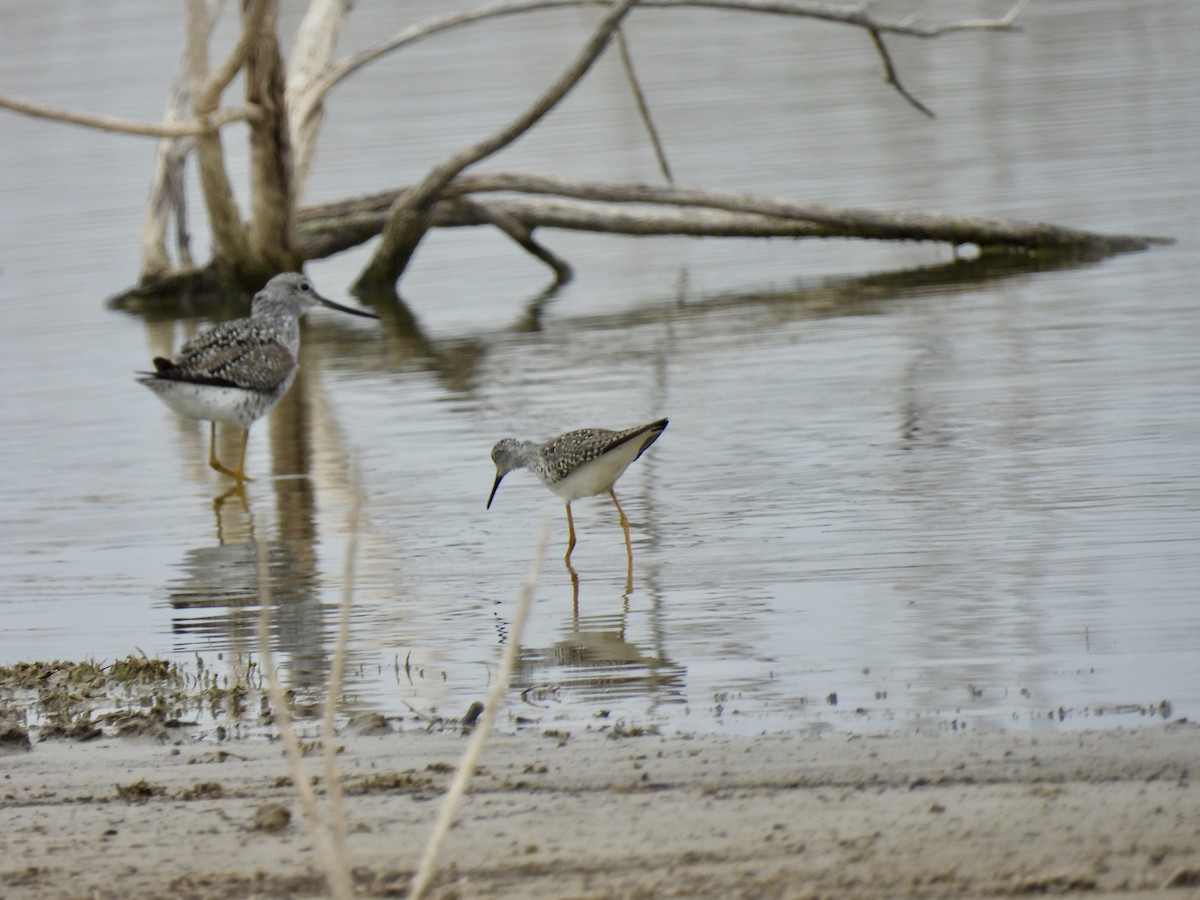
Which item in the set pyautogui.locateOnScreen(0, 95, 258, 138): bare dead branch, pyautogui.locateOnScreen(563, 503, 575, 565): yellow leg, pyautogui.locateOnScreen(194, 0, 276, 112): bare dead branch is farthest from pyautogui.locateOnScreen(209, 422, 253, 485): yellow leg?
pyautogui.locateOnScreen(194, 0, 276, 112): bare dead branch

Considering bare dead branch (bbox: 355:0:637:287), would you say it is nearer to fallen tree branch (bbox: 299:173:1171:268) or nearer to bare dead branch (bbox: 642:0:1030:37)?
fallen tree branch (bbox: 299:173:1171:268)

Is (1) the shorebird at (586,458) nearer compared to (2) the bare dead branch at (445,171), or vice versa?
(1) the shorebird at (586,458)

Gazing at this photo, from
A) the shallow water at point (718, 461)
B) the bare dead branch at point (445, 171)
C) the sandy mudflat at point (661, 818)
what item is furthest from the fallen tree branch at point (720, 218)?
the sandy mudflat at point (661, 818)

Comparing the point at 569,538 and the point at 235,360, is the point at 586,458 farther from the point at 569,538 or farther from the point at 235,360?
the point at 235,360

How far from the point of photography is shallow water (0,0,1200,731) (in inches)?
259

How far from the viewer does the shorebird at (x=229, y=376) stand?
10336mm

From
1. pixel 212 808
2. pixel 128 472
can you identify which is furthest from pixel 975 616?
pixel 128 472

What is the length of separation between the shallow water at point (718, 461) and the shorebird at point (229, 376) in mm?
441

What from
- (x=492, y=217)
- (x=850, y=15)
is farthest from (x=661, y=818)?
(x=492, y=217)

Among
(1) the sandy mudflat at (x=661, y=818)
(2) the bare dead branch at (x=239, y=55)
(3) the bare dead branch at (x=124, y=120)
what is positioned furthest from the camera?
(2) the bare dead branch at (x=239, y=55)

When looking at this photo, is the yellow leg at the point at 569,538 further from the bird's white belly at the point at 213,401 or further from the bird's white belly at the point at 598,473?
the bird's white belly at the point at 213,401

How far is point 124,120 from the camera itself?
1424cm

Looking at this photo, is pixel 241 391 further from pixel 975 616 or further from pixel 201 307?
pixel 201 307

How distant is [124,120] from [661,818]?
10.5m
